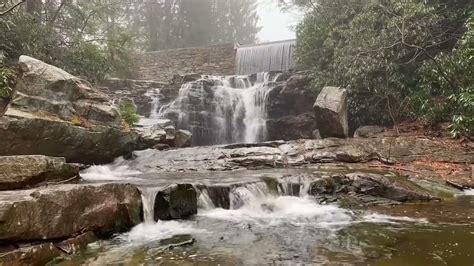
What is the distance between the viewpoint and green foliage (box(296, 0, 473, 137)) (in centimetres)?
873

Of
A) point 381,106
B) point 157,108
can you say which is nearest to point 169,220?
point 381,106

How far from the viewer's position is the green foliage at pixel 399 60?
344 inches

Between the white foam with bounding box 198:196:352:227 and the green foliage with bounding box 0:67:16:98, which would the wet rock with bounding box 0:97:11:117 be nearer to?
the green foliage with bounding box 0:67:16:98

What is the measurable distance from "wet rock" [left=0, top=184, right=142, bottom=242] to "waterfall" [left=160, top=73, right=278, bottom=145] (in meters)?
8.42

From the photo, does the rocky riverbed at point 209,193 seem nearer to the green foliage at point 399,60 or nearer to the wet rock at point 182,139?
the wet rock at point 182,139

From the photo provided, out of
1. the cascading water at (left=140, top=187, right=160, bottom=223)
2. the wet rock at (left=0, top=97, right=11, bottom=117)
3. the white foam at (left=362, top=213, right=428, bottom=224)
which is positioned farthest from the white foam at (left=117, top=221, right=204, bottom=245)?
the wet rock at (left=0, top=97, right=11, bottom=117)

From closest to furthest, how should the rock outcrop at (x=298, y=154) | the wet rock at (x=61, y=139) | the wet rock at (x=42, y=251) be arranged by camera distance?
the wet rock at (x=42, y=251), the wet rock at (x=61, y=139), the rock outcrop at (x=298, y=154)

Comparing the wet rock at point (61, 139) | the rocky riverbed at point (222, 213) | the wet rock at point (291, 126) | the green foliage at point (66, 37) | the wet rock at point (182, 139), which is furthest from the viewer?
the wet rock at point (291, 126)

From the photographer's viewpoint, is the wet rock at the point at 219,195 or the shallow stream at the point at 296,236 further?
the wet rock at the point at 219,195

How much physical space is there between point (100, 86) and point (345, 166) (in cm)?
1040

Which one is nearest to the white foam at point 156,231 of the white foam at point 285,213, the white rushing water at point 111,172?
the white foam at point 285,213

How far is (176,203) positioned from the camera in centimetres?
457

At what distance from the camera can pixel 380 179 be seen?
18.5 feet

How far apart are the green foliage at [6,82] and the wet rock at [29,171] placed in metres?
3.57
